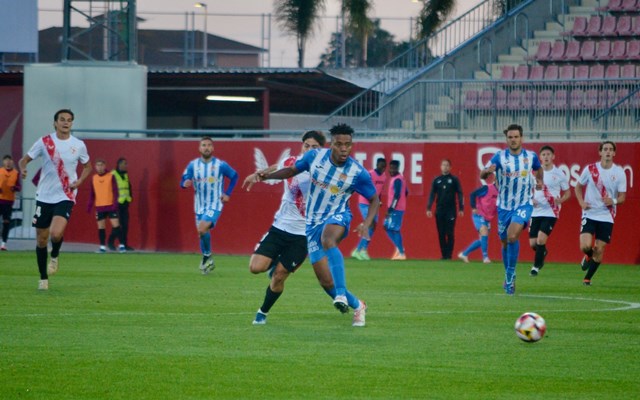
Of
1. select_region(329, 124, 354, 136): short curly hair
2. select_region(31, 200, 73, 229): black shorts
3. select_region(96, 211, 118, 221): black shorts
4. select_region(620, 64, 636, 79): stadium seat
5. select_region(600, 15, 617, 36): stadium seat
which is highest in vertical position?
select_region(600, 15, 617, 36): stadium seat

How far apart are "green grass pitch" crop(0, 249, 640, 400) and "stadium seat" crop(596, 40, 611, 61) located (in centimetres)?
1471

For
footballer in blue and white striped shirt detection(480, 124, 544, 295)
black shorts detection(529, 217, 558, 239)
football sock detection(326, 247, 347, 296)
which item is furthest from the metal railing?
football sock detection(326, 247, 347, 296)

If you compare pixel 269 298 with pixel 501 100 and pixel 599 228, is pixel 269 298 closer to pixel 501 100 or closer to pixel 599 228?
pixel 599 228

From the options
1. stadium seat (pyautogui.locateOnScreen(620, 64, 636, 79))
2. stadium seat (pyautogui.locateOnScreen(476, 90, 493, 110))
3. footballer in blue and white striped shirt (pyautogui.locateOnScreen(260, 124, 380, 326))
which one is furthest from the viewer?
stadium seat (pyautogui.locateOnScreen(620, 64, 636, 79))

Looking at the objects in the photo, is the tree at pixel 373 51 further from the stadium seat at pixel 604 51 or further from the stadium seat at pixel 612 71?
the stadium seat at pixel 612 71

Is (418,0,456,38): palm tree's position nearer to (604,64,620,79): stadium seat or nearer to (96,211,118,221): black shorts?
(604,64,620,79): stadium seat

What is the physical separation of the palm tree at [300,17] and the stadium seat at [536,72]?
11.9 meters

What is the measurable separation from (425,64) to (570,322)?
23.9 meters

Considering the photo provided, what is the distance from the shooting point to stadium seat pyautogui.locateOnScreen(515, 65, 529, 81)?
32375 mm

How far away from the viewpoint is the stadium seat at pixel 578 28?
33531mm

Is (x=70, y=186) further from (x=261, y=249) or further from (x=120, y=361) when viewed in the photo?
(x=120, y=361)

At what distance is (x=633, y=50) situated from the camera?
105ft

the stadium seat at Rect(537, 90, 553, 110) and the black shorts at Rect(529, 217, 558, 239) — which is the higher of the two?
the stadium seat at Rect(537, 90, 553, 110)

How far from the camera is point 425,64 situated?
1425 inches
